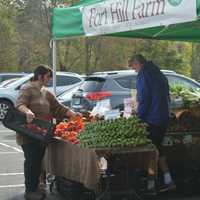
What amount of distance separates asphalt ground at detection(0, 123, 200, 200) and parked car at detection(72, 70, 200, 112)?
6.18ft

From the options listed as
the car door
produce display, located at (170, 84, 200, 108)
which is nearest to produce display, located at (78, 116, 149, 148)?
produce display, located at (170, 84, 200, 108)

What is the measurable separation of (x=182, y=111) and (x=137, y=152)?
1.68 m

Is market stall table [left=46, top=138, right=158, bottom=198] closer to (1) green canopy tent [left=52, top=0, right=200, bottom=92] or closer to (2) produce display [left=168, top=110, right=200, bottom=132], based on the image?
(2) produce display [left=168, top=110, right=200, bottom=132]

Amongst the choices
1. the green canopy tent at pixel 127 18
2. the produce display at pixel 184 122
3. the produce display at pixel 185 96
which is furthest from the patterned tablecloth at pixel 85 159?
the produce display at pixel 185 96

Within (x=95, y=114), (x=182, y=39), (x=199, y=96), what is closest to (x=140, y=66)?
(x=95, y=114)

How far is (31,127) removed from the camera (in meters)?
7.29

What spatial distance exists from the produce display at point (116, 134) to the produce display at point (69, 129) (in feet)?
1.42

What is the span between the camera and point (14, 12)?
41.6m

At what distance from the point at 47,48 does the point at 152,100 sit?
3345 cm

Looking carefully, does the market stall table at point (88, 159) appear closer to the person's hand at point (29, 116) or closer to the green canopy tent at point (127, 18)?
the person's hand at point (29, 116)

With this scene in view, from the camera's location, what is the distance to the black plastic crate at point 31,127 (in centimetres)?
727

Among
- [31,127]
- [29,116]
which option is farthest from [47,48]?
[29,116]

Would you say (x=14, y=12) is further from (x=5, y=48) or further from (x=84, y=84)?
(x=84, y=84)

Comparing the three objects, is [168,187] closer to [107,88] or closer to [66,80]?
[107,88]
